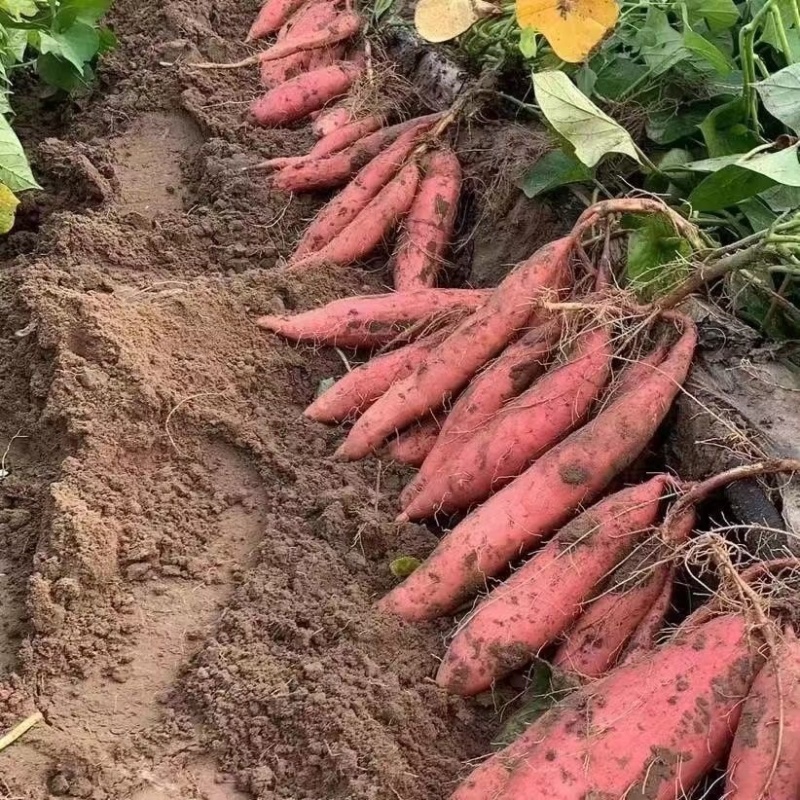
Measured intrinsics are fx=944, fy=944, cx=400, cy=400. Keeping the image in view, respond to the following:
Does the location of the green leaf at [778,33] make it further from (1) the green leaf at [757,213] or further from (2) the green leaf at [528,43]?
(2) the green leaf at [528,43]

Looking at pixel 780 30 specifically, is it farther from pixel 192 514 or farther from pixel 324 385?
pixel 192 514

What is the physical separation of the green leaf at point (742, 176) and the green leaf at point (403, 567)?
79 cm

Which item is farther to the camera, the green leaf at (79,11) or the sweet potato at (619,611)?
the green leaf at (79,11)

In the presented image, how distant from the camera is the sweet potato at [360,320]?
1.92 metres

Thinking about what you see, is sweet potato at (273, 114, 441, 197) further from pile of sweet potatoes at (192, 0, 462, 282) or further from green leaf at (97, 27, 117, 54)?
green leaf at (97, 27, 117, 54)

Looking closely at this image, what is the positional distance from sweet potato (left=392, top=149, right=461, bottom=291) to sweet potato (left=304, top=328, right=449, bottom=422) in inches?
8.9

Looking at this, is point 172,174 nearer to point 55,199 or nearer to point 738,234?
point 55,199

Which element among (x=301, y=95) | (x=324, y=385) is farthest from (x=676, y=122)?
(x=301, y=95)

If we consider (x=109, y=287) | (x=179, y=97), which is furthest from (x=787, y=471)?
(x=179, y=97)

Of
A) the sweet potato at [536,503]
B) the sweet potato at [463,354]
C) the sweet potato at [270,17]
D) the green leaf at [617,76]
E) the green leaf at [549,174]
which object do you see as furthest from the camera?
the sweet potato at [270,17]

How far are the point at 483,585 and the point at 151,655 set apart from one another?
0.51m

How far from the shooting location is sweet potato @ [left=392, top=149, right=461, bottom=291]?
209cm

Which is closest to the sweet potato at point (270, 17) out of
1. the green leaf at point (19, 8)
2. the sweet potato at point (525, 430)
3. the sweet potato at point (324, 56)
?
the sweet potato at point (324, 56)

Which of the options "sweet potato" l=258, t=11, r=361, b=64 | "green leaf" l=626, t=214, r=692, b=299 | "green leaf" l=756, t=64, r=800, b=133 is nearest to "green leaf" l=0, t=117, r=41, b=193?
"sweet potato" l=258, t=11, r=361, b=64
